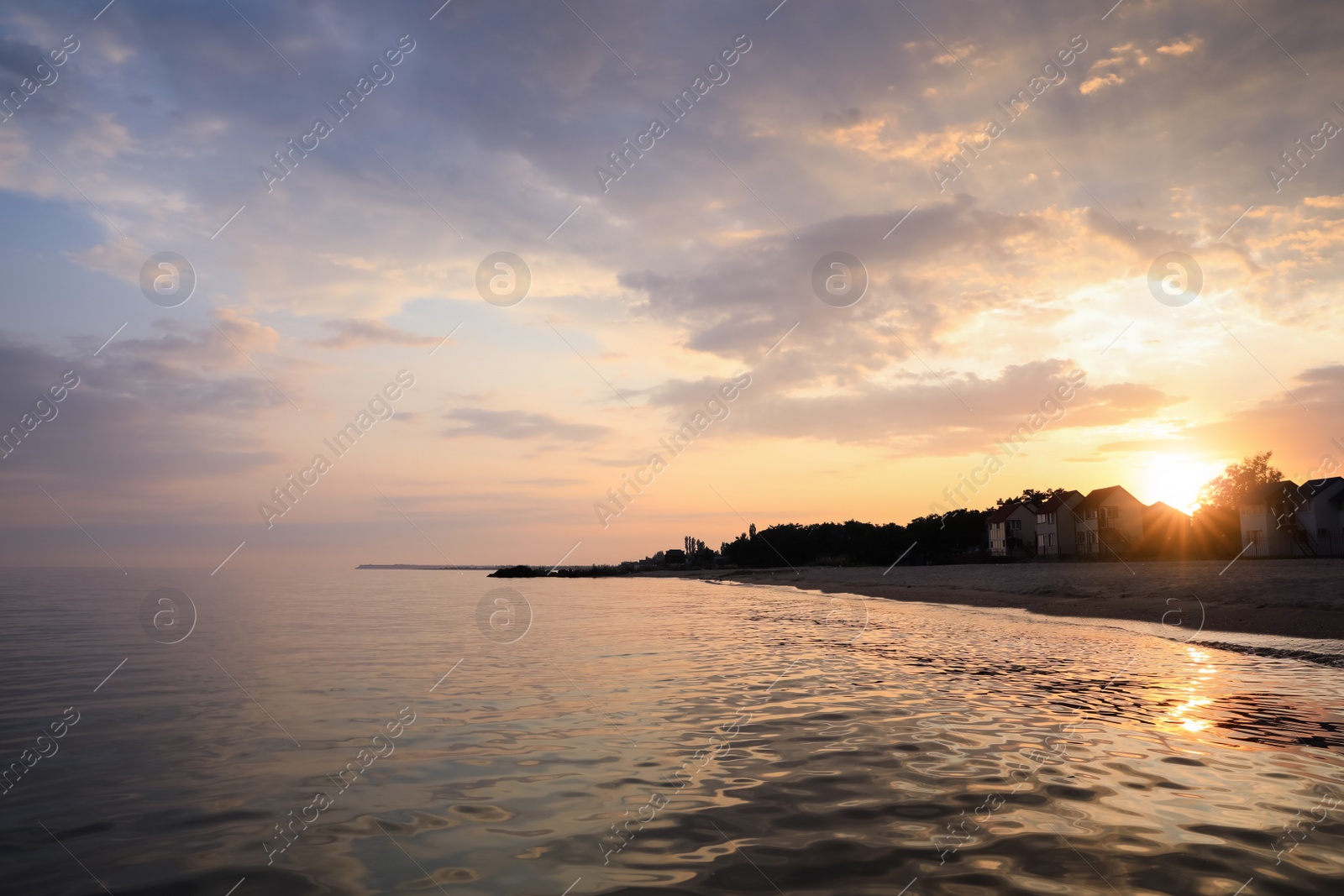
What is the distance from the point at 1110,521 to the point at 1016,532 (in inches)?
621

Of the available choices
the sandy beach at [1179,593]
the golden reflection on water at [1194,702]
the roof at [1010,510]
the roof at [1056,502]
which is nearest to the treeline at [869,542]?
the roof at [1010,510]

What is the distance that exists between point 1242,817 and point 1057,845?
7.47 ft

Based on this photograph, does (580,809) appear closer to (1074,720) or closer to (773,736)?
(773,736)

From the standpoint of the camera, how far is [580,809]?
7984 mm

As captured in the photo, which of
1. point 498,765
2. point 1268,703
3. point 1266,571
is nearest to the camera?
point 498,765

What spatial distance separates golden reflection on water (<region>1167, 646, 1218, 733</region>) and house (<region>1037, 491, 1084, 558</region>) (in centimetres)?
8962

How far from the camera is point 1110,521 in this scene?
315ft

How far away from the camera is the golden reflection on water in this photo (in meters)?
11.5

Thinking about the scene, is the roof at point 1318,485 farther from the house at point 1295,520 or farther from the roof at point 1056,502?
the roof at point 1056,502

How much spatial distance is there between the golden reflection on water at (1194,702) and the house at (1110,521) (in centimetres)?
8551

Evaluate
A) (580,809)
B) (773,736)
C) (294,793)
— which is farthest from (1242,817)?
(294,793)

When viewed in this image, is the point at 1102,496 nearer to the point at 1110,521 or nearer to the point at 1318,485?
the point at 1110,521

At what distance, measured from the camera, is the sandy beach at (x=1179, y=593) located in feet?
90.7

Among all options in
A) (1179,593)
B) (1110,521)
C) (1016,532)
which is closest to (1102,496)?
(1110,521)
